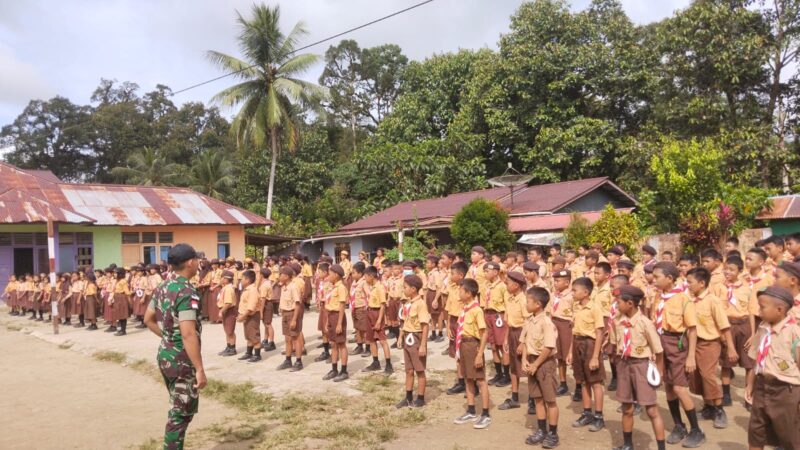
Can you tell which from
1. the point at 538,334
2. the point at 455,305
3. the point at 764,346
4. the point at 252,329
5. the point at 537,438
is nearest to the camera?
the point at 764,346

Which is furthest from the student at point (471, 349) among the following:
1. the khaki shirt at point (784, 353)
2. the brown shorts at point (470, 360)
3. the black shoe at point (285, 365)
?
the black shoe at point (285, 365)

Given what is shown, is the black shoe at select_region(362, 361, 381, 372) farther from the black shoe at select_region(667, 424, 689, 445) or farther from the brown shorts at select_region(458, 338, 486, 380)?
the black shoe at select_region(667, 424, 689, 445)

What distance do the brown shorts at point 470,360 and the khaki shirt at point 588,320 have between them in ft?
3.40

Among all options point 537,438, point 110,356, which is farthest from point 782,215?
point 110,356

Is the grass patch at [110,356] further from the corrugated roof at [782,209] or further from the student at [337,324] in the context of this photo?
the corrugated roof at [782,209]

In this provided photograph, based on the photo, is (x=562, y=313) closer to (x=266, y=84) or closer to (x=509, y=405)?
(x=509, y=405)

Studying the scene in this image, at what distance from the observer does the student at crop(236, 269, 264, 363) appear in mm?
9852

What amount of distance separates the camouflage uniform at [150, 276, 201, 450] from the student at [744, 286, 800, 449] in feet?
14.2

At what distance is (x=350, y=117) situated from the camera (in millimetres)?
42500

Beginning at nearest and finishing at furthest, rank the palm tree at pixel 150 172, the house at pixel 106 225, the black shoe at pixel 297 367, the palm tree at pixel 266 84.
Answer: the black shoe at pixel 297 367 < the house at pixel 106 225 < the palm tree at pixel 266 84 < the palm tree at pixel 150 172

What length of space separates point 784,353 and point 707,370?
1608 millimetres

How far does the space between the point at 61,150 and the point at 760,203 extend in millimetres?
45505

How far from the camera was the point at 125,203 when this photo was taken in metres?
22.8

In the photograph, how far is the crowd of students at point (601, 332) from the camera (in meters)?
4.50
